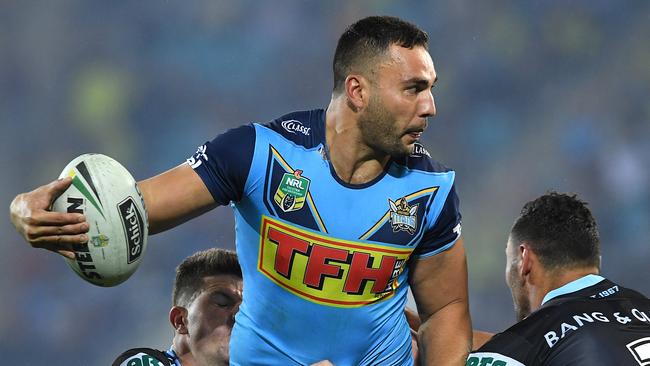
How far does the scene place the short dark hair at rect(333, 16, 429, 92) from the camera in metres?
2.96

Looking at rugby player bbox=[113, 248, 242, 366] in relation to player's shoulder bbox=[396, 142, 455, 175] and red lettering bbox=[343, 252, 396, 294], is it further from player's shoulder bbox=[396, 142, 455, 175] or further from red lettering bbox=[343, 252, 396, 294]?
player's shoulder bbox=[396, 142, 455, 175]

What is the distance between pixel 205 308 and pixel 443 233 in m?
1.25

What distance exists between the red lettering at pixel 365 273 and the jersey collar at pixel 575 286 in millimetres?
617

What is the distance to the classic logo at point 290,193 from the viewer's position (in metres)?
2.92

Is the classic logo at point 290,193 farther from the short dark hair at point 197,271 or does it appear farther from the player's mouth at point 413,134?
the short dark hair at point 197,271

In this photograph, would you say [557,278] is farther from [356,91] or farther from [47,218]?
[47,218]

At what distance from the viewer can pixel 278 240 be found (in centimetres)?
295

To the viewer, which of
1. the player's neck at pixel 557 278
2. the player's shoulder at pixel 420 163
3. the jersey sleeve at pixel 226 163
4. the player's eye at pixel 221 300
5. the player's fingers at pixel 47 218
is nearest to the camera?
Result: the player's fingers at pixel 47 218

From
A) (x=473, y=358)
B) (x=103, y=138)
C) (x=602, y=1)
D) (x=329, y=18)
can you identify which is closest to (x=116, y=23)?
(x=103, y=138)

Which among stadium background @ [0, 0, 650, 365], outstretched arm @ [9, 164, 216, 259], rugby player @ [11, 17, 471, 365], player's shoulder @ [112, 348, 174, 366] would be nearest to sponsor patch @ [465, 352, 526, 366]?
rugby player @ [11, 17, 471, 365]

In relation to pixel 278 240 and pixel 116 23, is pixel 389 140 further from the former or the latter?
pixel 116 23

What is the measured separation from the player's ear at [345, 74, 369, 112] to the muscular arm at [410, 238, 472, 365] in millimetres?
589

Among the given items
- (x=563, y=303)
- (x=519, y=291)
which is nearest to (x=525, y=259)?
(x=519, y=291)

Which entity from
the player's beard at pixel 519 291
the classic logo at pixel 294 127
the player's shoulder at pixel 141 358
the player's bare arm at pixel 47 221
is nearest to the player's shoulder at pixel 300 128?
the classic logo at pixel 294 127
